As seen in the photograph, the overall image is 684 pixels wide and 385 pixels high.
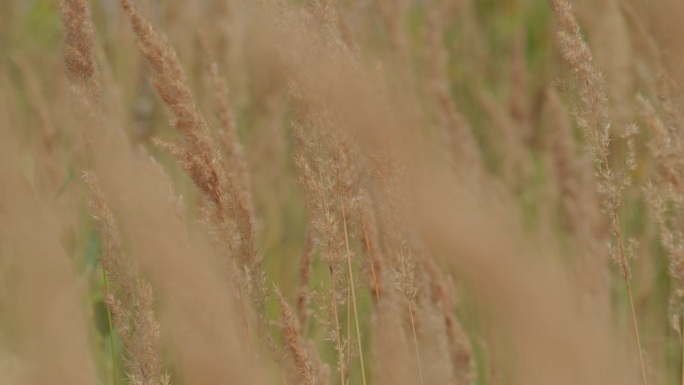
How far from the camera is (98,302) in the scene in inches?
64.4

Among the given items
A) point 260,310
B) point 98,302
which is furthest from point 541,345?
point 98,302

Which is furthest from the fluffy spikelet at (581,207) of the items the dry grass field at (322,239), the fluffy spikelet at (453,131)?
the fluffy spikelet at (453,131)

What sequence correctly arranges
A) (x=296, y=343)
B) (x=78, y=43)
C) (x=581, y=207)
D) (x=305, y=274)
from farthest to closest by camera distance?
(x=581, y=207) → (x=305, y=274) → (x=78, y=43) → (x=296, y=343)

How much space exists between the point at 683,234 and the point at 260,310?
1.53 feet

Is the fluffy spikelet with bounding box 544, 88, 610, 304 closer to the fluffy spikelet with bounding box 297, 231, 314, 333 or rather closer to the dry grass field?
the dry grass field

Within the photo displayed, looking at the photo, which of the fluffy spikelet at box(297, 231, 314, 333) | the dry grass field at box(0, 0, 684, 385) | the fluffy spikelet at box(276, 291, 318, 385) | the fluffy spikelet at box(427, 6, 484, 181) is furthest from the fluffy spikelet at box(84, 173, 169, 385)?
the fluffy spikelet at box(427, 6, 484, 181)

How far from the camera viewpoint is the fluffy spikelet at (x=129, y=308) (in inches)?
34.4

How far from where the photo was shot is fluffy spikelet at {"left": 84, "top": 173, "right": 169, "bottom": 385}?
87cm

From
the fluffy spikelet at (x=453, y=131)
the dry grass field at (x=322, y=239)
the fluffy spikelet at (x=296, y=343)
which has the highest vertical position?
the fluffy spikelet at (x=453, y=131)

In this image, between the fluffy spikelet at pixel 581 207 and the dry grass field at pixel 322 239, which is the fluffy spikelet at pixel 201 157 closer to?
the dry grass field at pixel 322 239

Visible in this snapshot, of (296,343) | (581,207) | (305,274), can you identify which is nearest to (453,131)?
(581,207)

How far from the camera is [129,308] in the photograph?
974mm

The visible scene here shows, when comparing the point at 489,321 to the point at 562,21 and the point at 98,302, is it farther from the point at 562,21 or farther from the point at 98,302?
the point at 98,302

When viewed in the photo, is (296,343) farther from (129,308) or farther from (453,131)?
(453,131)
